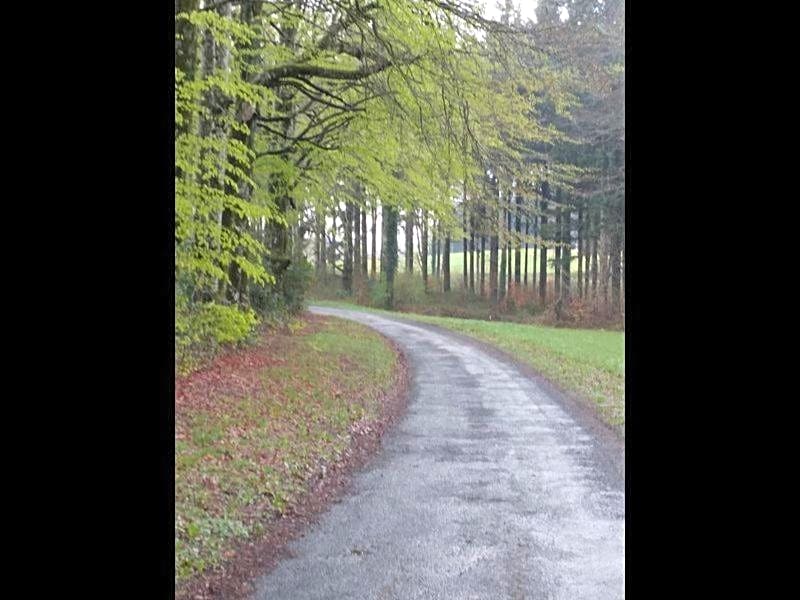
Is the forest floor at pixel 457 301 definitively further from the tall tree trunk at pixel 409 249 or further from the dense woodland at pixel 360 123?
the dense woodland at pixel 360 123

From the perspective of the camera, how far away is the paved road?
9.70 ft

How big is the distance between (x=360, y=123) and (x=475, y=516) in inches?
147

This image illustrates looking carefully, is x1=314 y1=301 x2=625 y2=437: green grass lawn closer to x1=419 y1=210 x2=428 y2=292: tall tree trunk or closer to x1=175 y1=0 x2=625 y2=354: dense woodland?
x1=175 y1=0 x2=625 y2=354: dense woodland

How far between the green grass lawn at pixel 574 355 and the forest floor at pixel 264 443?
1559mm

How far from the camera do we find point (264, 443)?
438 centimetres

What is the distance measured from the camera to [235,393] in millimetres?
5105

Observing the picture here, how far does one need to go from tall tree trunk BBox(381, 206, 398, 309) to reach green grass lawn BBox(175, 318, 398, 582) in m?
4.43

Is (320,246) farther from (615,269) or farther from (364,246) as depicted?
(615,269)

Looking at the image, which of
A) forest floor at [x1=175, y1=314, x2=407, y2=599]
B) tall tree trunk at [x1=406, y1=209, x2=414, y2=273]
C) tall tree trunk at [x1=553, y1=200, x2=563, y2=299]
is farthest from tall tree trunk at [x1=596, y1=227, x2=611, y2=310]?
tall tree trunk at [x1=406, y1=209, x2=414, y2=273]

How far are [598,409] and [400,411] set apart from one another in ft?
5.19

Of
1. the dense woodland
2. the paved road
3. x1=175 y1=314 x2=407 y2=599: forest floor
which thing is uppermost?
the dense woodland

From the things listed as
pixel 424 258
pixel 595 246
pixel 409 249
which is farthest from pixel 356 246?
pixel 595 246

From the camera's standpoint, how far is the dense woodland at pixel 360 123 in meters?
4.42
